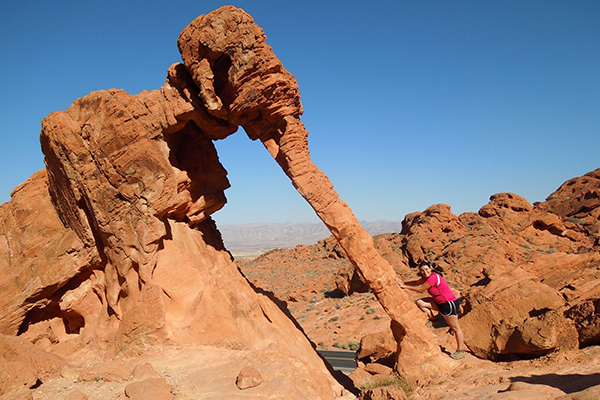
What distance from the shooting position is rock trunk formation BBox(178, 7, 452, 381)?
10383 millimetres

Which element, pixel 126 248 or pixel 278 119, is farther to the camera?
pixel 278 119

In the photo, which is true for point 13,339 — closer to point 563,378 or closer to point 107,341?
point 107,341

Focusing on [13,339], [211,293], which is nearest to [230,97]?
[211,293]

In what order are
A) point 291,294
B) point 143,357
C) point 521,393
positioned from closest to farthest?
1. point 521,393
2. point 143,357
3. point 291,294

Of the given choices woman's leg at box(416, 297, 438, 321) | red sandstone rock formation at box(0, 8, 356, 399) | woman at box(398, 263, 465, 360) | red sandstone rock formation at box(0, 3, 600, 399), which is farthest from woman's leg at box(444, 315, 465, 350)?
red sandstone rock formation at box(0, 8, 356, 399)

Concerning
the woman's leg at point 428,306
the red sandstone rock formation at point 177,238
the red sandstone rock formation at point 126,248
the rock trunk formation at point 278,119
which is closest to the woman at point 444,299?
the woman's leg at point 428,306

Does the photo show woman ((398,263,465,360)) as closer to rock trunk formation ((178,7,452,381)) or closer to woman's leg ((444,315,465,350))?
woman's leg ((444,315,465,350))

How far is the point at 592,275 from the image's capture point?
37.4 ft

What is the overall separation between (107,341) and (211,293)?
10.1ft

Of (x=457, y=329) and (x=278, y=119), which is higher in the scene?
(x=278, y=119)

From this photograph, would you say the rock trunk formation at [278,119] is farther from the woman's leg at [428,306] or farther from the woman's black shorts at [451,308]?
the woman's black shorts at [451,308]

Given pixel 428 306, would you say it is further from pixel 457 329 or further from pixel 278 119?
pixel 278 119

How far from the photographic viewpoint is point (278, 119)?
1159 centimetres

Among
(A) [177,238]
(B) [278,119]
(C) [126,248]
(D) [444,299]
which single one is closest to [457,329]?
(D) [444,299]
